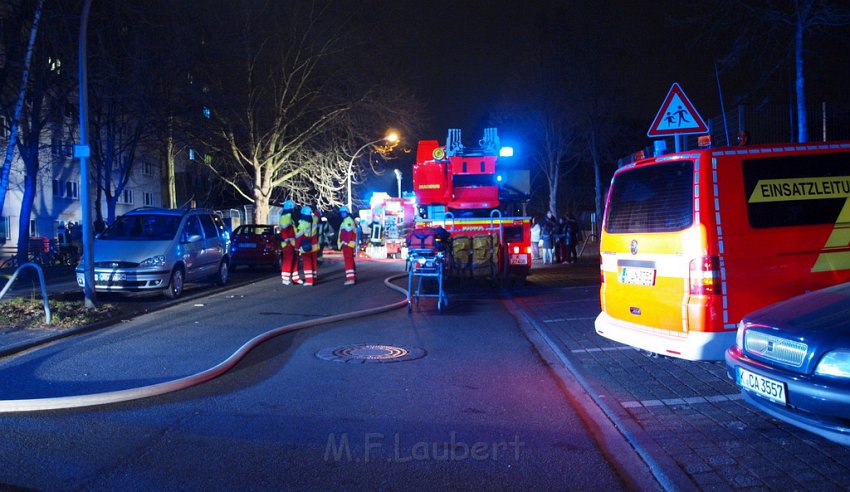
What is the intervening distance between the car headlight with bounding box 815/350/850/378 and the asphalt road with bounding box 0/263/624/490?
1.45 metres

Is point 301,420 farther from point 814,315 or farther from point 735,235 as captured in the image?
point 735,235

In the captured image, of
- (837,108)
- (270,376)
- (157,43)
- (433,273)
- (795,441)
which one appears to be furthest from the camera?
(157,43)

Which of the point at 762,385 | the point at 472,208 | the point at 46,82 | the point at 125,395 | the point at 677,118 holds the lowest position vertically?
the point at 125,395

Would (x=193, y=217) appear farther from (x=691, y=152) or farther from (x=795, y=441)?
(x=795, y=441)

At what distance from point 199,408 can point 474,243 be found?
974 cm

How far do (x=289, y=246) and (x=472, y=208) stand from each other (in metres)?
4.65

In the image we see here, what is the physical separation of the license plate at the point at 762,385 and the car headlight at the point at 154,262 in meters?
10.9

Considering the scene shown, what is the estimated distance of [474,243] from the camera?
14.9 m

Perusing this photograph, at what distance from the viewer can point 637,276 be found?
6617mm

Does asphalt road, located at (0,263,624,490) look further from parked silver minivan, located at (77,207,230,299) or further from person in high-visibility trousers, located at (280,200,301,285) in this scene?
person in high-visibility trousers, located at (280,200,301,285)

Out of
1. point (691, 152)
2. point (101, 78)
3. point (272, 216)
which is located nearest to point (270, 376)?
point (691, 152)

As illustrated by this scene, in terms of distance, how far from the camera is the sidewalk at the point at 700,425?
162 inches

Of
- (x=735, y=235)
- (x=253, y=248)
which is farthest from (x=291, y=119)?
(x=735, y=235)

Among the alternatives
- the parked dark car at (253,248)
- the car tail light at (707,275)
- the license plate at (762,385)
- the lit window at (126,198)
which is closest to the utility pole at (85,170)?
the car tail light at (707,275)
